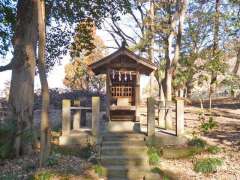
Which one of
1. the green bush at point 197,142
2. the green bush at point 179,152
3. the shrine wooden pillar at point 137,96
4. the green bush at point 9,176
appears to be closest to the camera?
the green bush at point 9,176

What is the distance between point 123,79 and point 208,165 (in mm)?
7092

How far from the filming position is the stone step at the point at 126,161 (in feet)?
45.0

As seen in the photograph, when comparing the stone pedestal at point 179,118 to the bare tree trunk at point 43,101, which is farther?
the stone pedestal at point 179,118

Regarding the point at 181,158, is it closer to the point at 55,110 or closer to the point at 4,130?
the point at 4,130

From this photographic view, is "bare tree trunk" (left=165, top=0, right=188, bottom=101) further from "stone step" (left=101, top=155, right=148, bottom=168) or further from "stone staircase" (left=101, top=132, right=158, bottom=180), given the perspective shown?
"stone step" (left=101, top=155, right=148, bottom=168)

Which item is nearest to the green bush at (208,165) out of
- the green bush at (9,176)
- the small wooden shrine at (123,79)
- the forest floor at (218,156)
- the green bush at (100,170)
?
the forest floor at (218,156)

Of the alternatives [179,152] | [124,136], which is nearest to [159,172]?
[179,152]

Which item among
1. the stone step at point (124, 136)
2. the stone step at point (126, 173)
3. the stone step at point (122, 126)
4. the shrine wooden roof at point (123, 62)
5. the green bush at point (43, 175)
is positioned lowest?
the stone step at point (126, 173)

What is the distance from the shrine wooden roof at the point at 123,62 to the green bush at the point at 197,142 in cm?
398

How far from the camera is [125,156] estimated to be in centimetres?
1417

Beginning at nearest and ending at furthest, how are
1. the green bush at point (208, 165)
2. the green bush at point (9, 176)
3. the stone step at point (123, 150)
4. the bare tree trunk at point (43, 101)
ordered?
the green bush at point (9, 176) → the bare tree trunk at point (43, 101) → the green bush at point (208, 165) → the stone step at point (123, 150)

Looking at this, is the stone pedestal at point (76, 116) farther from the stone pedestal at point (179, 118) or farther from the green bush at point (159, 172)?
the green bush at point (159, 172)

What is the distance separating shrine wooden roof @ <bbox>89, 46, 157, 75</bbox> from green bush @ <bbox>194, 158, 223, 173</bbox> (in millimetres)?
6049

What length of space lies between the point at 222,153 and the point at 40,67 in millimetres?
7208
